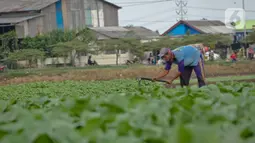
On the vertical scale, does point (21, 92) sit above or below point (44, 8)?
below

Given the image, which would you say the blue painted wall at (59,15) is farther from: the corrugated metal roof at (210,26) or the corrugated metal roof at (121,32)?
the corrugated metal roof at (210,26)

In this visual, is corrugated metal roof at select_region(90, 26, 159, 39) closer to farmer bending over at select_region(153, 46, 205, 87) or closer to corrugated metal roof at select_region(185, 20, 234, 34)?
corrugated metal roof at select_region(185, 20, 234, 34)

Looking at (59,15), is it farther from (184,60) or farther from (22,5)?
(184,60)

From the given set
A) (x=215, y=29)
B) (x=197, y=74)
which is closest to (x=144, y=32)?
(x=215, y=29)

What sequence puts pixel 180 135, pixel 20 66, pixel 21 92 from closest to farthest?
pixel 180 135, pixel 21 92, pixel 20 66

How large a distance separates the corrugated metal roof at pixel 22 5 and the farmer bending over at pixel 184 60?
4026cm

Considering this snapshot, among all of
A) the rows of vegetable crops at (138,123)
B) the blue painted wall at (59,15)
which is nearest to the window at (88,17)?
the blue painted wall at (59,15)

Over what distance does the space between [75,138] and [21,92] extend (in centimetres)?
1459

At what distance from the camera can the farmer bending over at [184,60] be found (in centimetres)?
1108

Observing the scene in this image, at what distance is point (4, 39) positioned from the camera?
45938 mm

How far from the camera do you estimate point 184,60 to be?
1137 cm

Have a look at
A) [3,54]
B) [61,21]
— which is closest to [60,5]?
[61,21]

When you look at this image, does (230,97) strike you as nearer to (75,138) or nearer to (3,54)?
(75,138)

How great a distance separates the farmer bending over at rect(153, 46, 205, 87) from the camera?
436 inches
